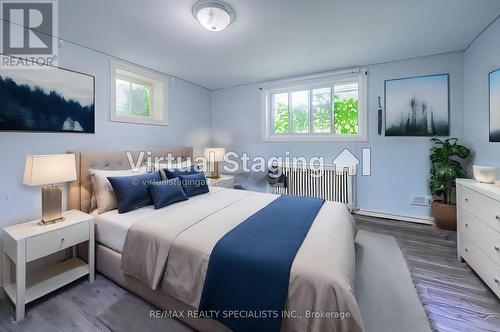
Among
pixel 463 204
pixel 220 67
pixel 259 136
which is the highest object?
pixel 220 67

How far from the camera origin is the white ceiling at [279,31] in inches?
72.2

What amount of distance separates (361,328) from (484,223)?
1652 millimetres

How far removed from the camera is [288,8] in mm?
1855

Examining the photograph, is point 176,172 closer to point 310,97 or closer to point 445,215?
point 310,97

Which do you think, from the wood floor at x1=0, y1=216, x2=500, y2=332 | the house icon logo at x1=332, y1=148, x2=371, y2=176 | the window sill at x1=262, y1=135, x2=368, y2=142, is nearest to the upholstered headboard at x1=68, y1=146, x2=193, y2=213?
the wood floor at x1=0, y1=216, x2=500, y2=332

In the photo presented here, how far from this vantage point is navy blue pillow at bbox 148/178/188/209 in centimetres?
221

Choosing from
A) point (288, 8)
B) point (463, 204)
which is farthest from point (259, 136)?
point (463, 204)

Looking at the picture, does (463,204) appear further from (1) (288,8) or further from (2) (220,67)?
(2) (220,67)

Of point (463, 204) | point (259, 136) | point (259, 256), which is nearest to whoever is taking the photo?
point (259, 256)

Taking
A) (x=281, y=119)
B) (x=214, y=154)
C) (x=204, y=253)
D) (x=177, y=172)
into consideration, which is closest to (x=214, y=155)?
(x=214, y=154)

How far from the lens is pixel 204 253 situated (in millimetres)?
1364

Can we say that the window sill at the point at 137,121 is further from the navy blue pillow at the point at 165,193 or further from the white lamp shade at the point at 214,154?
the navy blue pillow at the point at 165,193

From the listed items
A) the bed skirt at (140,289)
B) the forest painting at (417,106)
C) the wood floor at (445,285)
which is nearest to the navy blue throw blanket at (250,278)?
the bed skirt at (140,289)

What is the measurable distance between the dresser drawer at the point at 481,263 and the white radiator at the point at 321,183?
4.70 feet
